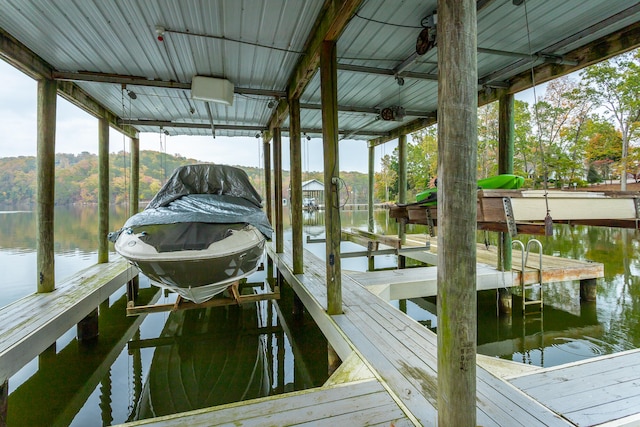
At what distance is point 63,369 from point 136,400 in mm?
1397

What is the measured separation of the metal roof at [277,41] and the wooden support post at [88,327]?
349 centimetres

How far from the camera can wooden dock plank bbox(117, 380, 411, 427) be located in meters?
1.68

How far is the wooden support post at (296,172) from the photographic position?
4.71 meters

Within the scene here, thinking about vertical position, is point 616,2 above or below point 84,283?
above

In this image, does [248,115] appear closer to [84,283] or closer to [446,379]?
[84,283]

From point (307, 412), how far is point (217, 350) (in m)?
3.03

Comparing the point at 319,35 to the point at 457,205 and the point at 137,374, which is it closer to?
the point at 457,205

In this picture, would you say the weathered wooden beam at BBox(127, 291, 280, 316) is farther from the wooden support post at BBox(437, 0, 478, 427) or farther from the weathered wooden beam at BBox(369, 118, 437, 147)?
the weathered wooden beam at BBox(369, 118, 437, 147)

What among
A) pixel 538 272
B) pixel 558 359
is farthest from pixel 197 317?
pixel 538 272

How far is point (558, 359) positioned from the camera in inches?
147

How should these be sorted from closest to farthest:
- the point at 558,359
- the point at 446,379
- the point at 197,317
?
the point at 446,379
the point at 558,359
the point at 197,317

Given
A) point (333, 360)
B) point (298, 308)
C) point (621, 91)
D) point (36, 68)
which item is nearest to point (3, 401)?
point (333, 360)

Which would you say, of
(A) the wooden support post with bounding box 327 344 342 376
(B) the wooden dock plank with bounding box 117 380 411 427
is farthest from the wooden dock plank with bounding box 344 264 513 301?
(B) the wooden dock plank with bounding box 117 380 411 427

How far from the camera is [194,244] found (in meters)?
2.93
